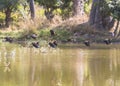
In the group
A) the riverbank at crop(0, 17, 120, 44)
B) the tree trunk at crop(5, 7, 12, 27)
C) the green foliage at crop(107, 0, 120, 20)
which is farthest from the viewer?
the tree trunk at crop(5, 7, 12, 27)

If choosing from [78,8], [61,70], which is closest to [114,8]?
[78,8]

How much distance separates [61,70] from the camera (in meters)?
10.1

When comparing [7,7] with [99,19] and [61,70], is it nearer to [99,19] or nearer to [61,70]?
[99,19]

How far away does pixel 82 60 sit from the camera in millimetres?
12367

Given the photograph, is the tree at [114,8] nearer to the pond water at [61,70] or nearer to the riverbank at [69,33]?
the riverbank at [69,33]

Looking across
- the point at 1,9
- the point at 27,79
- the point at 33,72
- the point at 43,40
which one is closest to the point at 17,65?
the point at 33,72

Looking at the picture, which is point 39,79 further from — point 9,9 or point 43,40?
point 9,9

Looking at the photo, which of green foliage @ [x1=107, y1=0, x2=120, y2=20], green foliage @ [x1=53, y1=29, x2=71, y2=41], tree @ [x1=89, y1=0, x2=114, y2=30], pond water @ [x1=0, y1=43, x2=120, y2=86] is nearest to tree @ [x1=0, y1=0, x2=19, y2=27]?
green foliage @ [x1=53, y1=29, x2=71, y2=41]

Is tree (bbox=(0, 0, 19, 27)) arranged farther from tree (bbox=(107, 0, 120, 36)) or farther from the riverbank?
tree (bbox=(107, 0, 120, 36))

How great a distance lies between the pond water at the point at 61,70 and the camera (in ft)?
27.7

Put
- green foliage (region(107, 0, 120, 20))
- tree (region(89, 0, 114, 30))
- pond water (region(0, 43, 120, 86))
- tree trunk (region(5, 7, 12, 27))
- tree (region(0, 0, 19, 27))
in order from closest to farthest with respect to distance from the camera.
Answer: pond water (region(0, 43, 120, 86)) → green foliage (region(107, 0, 120, 20)) → tree (region(89, 0, 114, 30)) → tree (region(0, 0, 19, 27)) → tree trunk (region(5, 7, 12, 27))

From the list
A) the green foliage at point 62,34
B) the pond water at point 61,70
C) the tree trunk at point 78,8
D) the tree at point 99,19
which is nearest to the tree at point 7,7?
the tree trunk at point 78,8

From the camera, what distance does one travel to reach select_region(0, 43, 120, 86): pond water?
845cm

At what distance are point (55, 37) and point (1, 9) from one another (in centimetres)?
751
